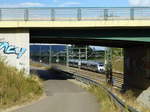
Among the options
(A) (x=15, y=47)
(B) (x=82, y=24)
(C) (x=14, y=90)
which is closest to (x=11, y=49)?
(A) (x=15, y=47)

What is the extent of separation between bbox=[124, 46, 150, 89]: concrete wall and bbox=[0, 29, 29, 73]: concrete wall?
11746mm

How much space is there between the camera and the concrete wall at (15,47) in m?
28.5

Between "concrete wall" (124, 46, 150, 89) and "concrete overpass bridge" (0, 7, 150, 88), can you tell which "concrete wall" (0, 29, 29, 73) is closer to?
"concrete overpass bridge" (0, 7, 150, 88)

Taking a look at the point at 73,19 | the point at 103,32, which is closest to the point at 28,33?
the point at 73,19

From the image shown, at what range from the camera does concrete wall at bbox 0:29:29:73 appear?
28.5m

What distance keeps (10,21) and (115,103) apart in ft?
50.6

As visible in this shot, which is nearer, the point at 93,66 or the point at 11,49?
the point at 11,49

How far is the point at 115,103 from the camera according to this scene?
14594 millimetres

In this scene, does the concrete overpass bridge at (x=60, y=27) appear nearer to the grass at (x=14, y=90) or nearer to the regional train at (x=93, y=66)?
the grass at (x=14, y=90)

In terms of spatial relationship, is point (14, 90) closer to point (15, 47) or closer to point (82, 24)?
point (15, 47)

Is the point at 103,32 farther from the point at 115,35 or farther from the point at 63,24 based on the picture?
the point at 63,24

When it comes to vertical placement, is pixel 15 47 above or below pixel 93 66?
above

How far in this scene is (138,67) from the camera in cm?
3769

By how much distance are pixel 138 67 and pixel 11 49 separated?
14.3 meters
